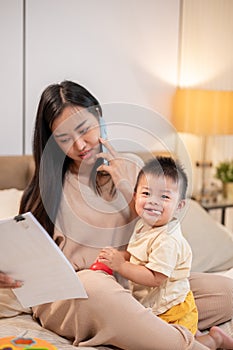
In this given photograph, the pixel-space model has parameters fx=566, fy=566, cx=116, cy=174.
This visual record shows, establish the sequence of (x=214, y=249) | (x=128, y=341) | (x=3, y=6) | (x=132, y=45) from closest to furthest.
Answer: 1. (x=128, y=341)
2. (x=214, y=249)
3. (x=3, y=6)
4. (x=132, y=45)

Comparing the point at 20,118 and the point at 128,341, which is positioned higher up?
the point at 20,118

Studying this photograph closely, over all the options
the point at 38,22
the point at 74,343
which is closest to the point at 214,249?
the point at 74,343

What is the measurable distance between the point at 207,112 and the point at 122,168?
117cm

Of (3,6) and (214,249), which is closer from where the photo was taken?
(214,249)

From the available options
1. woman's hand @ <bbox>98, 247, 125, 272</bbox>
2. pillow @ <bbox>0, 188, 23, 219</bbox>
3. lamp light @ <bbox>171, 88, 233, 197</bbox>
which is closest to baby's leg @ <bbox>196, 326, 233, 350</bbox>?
woman's hand @ <bbox>98, 247, 125, 272</bbox>

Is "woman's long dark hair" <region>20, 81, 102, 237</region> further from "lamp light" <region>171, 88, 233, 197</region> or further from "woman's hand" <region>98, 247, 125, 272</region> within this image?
Result: "lamp light" <region>171, 88, 233, 197</region>

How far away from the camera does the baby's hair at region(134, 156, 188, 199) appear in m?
1.50

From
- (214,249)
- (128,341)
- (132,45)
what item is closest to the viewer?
(128,341)

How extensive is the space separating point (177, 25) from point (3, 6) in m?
0.90

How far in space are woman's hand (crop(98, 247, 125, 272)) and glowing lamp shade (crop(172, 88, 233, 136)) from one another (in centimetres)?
135

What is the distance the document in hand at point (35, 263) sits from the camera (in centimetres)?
130

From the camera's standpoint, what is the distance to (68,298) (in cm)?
143

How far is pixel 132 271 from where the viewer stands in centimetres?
149

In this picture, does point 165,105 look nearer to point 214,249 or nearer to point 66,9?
point 66,9
